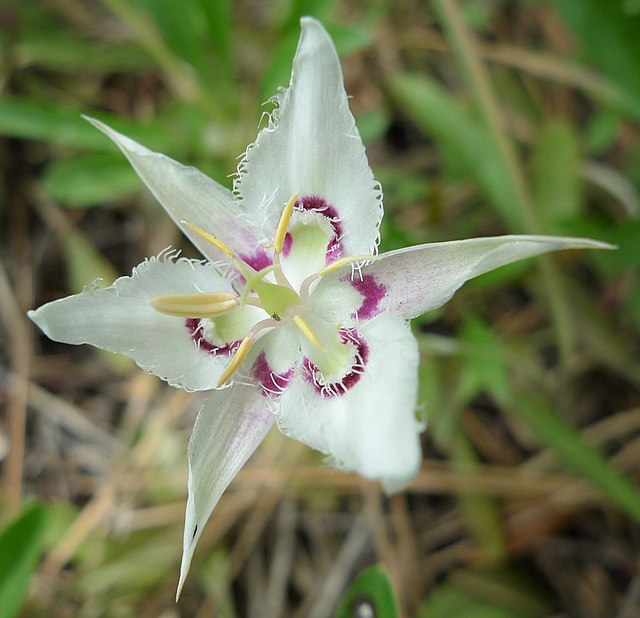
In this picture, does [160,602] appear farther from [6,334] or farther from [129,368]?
[6,334]

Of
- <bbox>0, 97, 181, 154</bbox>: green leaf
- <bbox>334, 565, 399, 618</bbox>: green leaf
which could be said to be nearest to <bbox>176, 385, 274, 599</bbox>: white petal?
<bbox>334, 565, 399, 618</bbox>: green leaf

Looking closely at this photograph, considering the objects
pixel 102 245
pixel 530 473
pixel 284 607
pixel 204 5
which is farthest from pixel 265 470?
pixel 204 5

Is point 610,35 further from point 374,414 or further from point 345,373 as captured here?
point 374,414

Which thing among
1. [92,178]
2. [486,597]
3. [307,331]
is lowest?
[486,597]

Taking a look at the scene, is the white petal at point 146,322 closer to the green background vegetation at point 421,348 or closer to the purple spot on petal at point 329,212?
the purple spot on petal at point 329,212

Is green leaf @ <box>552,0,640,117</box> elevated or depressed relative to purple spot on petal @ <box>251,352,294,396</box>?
elevated

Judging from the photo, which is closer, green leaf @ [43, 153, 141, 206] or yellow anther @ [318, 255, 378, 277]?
yellow anther @ [318, 255, 378, 277]

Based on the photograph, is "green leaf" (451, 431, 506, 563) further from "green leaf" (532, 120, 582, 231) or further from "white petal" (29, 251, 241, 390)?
"white petal" (29, 251, 241, 390)

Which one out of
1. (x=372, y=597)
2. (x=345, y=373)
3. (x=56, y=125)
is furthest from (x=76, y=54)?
(x=372, y=597)
